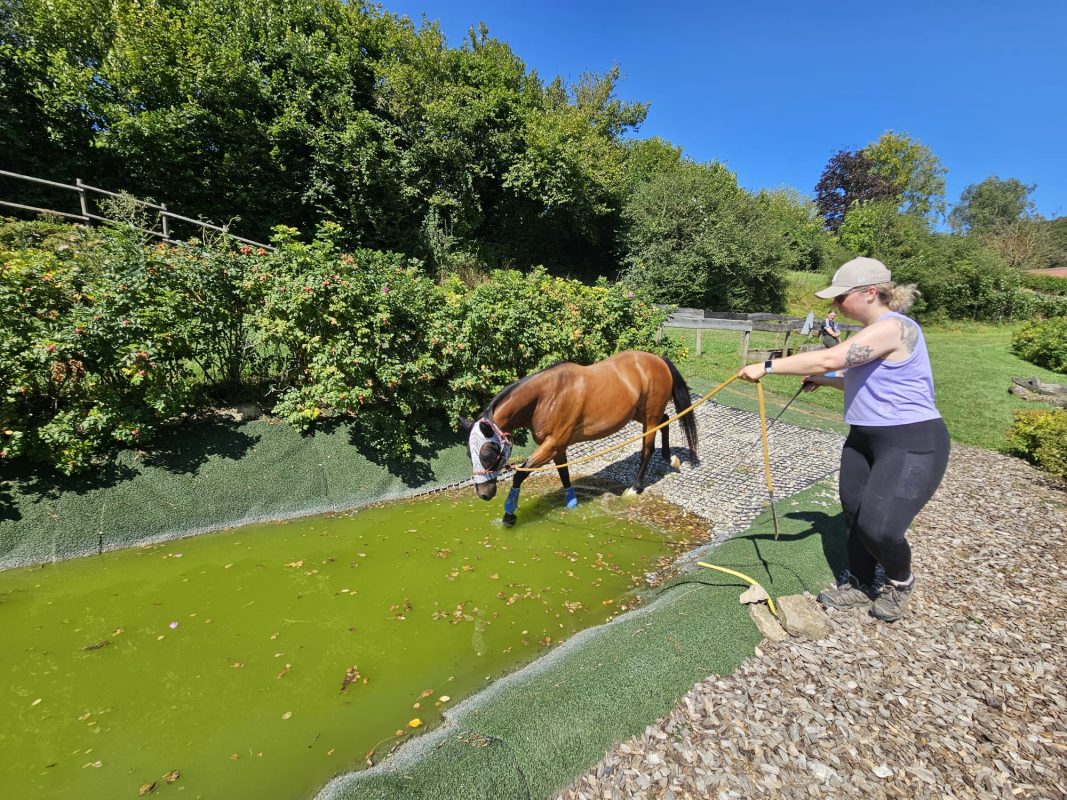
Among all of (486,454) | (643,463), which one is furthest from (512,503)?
(643,463)

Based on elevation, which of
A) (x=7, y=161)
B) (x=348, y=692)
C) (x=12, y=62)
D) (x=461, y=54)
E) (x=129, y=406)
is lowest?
(x=348, y=692)

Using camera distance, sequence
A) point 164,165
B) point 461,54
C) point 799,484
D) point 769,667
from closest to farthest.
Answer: point 769,667 < point 799,484 < point 164,165 < point 461,54

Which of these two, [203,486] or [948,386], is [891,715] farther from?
[948,386]

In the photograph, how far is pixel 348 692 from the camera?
3.19m

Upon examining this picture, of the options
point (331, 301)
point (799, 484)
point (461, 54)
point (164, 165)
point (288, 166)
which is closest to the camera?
point (331, 301)

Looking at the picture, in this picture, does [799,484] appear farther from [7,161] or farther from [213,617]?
[7,161]

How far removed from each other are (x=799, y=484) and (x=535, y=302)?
193 inches

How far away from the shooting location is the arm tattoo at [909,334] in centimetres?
285

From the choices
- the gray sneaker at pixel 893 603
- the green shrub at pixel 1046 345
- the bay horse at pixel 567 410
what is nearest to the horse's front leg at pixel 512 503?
the bay horse at pixel 567 410

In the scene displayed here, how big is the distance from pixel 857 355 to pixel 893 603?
6.69ft

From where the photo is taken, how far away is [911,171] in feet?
140

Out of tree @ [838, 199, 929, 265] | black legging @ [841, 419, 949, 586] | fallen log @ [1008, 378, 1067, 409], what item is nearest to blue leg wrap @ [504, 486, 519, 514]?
black legging @ [841, 419, 949, 586]

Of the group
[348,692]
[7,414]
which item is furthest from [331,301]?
[348,692]

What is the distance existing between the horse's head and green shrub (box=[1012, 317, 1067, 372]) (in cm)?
2167
